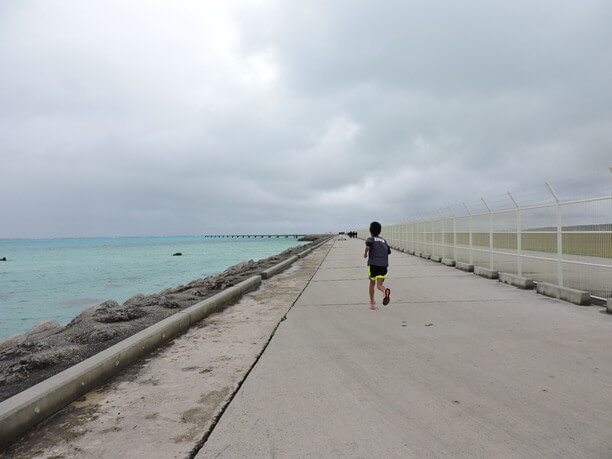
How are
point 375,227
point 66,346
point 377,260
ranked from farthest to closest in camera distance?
point 375,227 < point 377,260 < point 66,346

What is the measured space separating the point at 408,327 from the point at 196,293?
601 cm

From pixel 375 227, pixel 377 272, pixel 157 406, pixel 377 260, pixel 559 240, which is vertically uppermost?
pixel 375 227

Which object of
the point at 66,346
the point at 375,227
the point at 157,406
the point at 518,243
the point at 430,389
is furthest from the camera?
the point at 518,243

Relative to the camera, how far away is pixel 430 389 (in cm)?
352

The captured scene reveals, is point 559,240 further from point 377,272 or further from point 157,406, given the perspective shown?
point 157,406

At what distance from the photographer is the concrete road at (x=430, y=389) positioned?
8.66ft

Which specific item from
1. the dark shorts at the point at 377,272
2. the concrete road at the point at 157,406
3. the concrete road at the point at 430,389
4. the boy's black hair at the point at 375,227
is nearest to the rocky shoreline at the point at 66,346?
the concrete road at the point at 157,406

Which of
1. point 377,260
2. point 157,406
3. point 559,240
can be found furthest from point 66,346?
point 559,240

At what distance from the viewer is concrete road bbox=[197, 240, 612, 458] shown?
8.66ft

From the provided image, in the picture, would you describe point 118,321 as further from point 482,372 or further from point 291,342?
point 482,372

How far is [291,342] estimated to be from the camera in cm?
522

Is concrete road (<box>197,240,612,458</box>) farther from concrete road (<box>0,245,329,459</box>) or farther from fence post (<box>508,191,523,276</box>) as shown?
fence post (<box>508,191,523,276</box>)

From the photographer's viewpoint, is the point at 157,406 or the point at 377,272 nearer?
the point at 157,406

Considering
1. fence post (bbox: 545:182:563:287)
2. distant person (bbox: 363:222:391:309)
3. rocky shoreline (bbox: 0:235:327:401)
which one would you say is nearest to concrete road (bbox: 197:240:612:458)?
distant person (bbox: 363:222:391:309)
